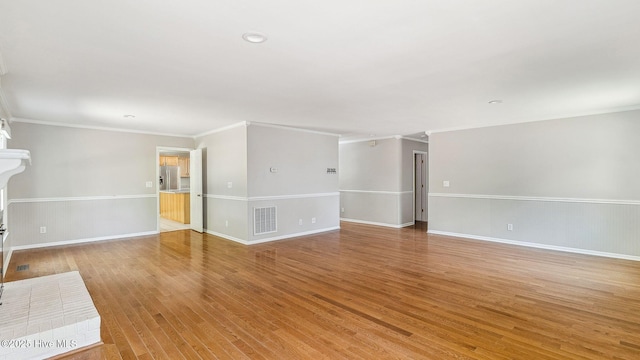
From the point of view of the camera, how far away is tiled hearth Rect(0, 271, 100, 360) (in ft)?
7.14

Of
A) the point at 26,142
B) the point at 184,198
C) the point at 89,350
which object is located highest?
the point at 26,142

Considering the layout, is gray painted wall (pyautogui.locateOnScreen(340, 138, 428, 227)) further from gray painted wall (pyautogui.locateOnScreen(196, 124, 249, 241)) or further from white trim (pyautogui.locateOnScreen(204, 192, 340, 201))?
gray painted wall (pyautogui.locateOnScreen(196, 124, 249, 241))

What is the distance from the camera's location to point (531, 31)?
7.41ft

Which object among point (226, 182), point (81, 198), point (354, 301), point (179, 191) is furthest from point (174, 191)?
point (354, 301)

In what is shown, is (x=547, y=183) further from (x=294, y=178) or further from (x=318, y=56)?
(x=318, y=56)

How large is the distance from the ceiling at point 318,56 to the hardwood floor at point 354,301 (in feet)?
7.85

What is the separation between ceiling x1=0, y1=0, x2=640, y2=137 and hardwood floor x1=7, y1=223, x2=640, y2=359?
239cm

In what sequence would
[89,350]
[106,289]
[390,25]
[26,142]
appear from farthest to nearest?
[26,142] → [106,289] → [89,350] → [390,25]

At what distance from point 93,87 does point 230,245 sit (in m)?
3.45

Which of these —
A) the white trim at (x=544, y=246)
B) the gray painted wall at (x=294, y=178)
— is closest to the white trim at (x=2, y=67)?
the gray painted wall at (x=294, y=178)

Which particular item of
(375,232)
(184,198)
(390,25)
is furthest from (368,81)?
(184,198)

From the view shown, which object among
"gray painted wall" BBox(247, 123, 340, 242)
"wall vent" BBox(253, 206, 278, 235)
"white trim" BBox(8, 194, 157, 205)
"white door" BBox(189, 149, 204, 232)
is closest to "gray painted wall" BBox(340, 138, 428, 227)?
"gray painted wall" BBox(247, 123, 340, 242)

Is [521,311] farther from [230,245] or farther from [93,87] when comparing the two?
[93,87]

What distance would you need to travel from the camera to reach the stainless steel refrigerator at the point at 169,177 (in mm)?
11227
